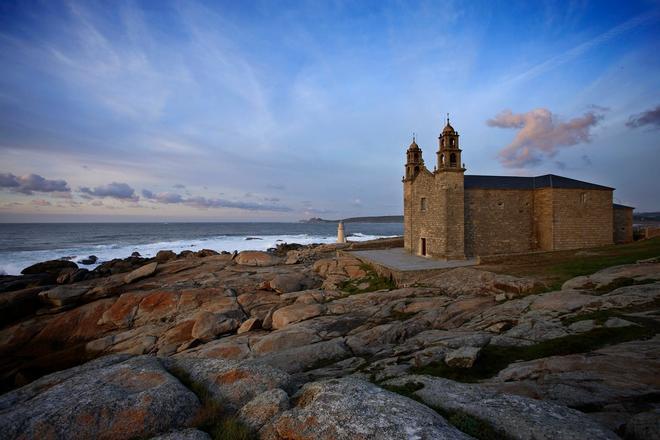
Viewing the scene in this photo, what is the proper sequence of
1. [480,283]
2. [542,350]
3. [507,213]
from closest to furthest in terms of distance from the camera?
[542,350] → [480,283] → [507,213]

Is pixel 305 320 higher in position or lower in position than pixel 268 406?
lower

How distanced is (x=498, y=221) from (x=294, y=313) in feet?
65.2

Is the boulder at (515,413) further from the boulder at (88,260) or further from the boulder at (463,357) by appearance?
the boulder at (88,260)

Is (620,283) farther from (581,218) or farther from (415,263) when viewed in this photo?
(581,218)

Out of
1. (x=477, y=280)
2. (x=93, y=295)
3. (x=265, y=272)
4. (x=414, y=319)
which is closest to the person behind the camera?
(x=414, y=319)

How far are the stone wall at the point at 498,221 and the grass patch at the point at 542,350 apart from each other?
17.1m

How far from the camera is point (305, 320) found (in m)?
15.7


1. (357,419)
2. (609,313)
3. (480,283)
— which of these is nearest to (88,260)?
(480,283)

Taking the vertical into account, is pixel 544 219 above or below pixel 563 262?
above

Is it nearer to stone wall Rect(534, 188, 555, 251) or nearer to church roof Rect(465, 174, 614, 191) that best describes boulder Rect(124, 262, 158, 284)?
church roof Rect(465, 174, 614, 191)

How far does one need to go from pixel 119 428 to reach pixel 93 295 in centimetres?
2179

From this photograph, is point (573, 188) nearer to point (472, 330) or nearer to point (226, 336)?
point (472, 330)

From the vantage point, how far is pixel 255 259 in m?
29.2

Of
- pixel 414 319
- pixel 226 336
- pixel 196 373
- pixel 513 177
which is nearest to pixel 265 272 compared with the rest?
pixel 226 336
